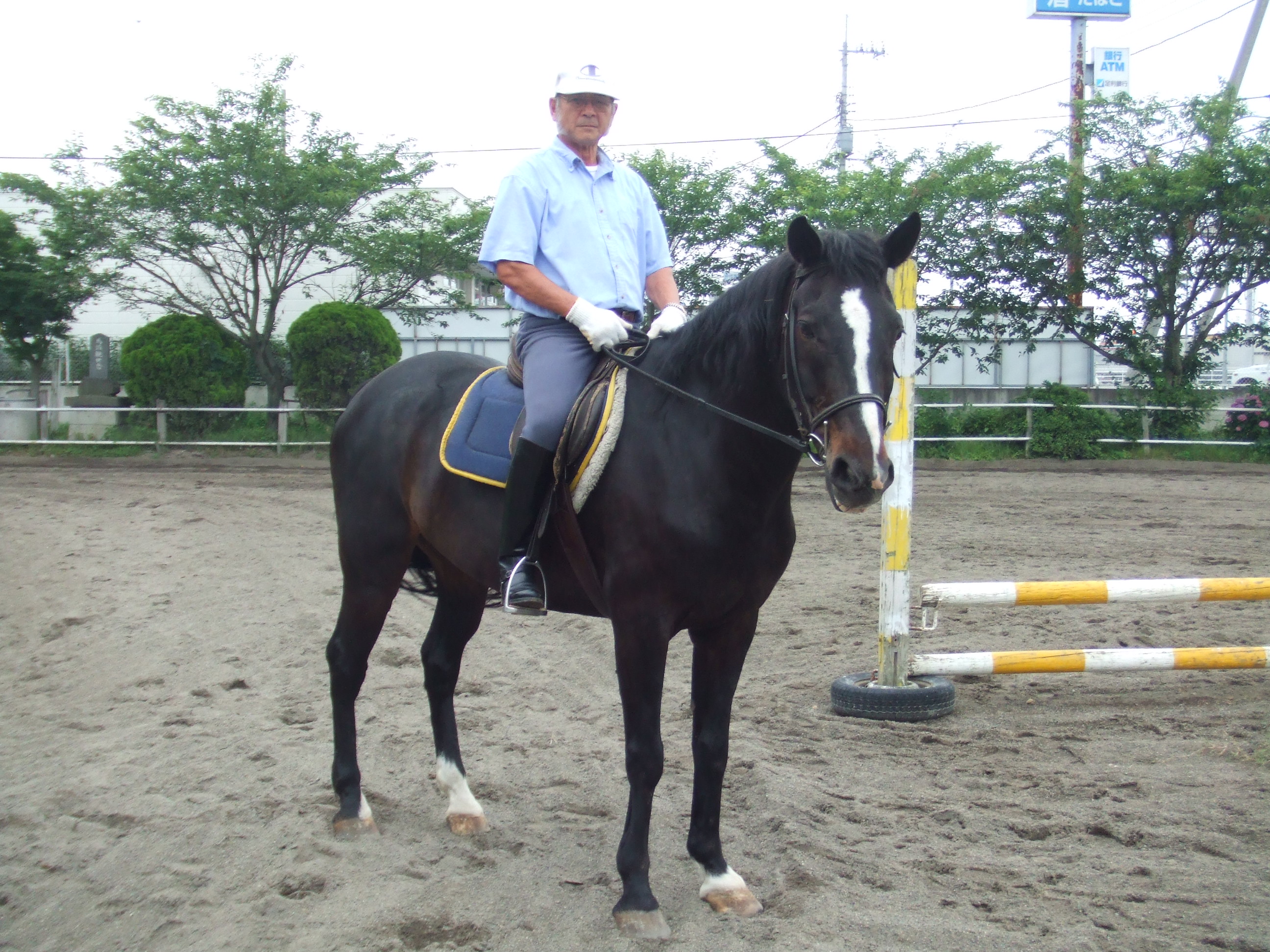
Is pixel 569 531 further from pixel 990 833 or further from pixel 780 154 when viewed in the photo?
pixel 780 154

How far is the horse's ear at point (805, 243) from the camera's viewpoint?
2.86 metres

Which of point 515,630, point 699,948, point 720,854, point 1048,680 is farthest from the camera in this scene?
point 515,630

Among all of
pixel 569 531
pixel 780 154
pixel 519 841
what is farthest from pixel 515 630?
pixel 780 154

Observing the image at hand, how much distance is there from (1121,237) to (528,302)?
1685cm

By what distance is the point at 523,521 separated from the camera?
353cm

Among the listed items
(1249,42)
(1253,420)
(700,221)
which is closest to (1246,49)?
(1249,42)

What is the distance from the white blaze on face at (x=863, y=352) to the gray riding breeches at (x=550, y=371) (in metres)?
1.11

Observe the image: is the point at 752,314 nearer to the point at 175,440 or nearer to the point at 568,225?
the point at 568,225

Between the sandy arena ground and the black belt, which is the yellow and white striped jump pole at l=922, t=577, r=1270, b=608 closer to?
the sandy arena ground

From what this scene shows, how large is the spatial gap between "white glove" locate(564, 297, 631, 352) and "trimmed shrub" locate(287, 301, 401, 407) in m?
14.8

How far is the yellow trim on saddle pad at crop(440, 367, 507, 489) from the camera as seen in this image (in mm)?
3773

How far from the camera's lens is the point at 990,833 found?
381 centimetres

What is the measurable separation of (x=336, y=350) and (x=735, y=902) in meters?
15.8

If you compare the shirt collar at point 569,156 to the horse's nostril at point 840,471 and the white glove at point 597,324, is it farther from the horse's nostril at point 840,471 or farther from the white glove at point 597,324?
the horse's nostril at point 840,471
